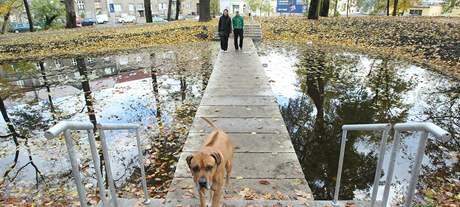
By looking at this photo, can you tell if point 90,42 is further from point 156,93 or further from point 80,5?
point 80,5

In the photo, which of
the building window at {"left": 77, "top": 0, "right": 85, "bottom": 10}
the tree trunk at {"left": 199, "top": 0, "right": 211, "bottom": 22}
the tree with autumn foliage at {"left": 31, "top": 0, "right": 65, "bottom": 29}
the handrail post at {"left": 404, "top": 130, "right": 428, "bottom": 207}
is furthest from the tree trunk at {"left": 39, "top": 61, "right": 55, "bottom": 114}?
the building window at {"left": 77, "top": 0, "right": 85, "bottom": 10}

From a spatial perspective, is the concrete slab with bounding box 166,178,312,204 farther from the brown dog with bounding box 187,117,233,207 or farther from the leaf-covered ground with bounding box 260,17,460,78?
the leaf-covered ground with bounding box 260,17,460,78

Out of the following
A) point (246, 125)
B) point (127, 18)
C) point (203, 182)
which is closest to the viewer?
point (203, 182)

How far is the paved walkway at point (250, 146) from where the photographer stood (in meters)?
4.15

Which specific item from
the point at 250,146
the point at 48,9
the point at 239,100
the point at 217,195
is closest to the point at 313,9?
the point at 239,100

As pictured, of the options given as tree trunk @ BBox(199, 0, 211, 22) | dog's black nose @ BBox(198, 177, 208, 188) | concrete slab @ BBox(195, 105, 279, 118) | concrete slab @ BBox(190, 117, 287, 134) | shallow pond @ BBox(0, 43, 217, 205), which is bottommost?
shallow pond @ BBox(0, 43, 217, 205)

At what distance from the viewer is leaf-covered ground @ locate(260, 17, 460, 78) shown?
13.3m

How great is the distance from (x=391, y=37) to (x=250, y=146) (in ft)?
54.3

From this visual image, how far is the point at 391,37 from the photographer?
18375 millimetres

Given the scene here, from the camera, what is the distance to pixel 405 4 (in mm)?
45688

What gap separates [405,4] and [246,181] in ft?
167

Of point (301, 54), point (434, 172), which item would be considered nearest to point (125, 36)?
point (301, 54)

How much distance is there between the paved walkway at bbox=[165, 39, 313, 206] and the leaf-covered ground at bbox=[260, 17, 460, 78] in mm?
7793

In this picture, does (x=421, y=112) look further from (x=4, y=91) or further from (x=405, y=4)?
(x=405, y=4)
